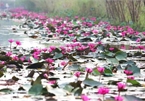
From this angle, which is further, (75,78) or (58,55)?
(58,55)

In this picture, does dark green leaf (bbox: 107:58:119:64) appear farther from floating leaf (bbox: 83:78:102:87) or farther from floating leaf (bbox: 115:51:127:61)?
floating leaf (bbox: 83:78:102:87)

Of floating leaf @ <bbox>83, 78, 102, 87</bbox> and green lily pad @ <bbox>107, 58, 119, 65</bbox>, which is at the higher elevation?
green lily pad @ <bbox>107, 58, 119, 65</bbox>

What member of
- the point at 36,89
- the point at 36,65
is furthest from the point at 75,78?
the point at 36,89

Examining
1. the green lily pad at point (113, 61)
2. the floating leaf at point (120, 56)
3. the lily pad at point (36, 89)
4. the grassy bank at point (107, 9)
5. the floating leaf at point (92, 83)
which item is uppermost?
the grassy bank at point (107, 9)

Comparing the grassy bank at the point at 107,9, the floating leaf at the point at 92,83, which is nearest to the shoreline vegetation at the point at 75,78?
the floating leaf at the point at 92,83

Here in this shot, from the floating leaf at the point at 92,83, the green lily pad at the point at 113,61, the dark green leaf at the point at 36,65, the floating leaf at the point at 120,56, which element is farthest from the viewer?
the floating leaf at the point at 120,56

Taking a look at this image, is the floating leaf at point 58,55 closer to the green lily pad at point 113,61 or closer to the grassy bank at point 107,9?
the green lily pad at point 113,61

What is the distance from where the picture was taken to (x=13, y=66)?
526cm

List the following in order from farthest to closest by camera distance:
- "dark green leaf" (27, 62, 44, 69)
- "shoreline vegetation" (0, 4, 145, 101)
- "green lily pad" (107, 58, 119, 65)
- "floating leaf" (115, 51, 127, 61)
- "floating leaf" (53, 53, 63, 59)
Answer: "floating leaf" (53, 53, 63, 59), "floating leaf" (115, 51, 127, 61), "green lily pad" (107, 58, 119, 65), "dark green leaf" (27, 62, 44, 69), "shoreline vegetation" (0, 4, 145, 101)

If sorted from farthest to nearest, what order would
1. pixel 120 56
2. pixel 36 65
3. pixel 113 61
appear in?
pixel 120 56
pixel 113 61
pixel 36 65

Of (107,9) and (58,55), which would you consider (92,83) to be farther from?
(107,9)

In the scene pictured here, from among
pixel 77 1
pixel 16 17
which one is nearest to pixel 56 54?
pixel 77 1

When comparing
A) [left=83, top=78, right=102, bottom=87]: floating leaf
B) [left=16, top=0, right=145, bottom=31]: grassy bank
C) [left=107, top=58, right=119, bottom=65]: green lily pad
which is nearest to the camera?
[left=83, top=78, right=102, bottom=87]: floating leaf

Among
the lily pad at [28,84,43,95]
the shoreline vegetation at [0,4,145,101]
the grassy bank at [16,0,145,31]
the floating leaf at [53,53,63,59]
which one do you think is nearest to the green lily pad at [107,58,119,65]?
the shoreline vegetation at [0,4,145,101]
